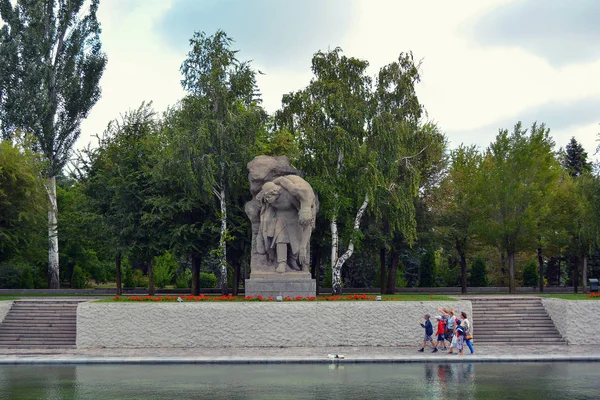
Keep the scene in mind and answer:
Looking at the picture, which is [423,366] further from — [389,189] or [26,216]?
[26,216]

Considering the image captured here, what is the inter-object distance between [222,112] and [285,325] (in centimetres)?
1124

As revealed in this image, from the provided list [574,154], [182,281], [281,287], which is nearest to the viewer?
[281,287]

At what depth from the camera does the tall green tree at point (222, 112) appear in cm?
2925

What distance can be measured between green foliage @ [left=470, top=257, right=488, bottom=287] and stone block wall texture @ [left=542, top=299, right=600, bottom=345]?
21090 millimetres

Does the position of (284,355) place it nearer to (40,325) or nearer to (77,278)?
(40,325)

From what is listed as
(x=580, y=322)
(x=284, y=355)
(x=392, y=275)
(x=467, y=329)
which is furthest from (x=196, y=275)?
(x=580, y=322)

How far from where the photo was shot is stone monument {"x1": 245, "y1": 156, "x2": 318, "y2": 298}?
25359mm

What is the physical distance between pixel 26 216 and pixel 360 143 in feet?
51.9

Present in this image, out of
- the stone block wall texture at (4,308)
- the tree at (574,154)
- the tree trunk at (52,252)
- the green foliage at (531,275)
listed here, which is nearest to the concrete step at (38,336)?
the stone block wall texture at (4,308)

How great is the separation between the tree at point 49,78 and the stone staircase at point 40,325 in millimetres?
16715

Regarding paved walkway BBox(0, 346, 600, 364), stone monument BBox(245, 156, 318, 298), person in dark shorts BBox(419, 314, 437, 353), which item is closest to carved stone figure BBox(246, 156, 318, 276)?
stone monument BBox(245, 156, 318, 298)

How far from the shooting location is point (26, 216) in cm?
3216

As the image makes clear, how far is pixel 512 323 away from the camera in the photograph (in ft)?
78.1

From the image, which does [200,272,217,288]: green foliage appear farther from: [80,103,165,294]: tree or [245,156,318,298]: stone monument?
[245,156,318,298]: stone monument
